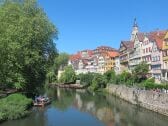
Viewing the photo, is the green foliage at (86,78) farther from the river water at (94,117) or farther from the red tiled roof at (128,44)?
the river water at (94,117)

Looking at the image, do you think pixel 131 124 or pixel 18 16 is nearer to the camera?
pixel 131 124

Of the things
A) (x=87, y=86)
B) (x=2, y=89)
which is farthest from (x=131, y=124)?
(x=87, y=86)

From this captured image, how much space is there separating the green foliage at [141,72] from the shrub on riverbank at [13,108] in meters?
26.1

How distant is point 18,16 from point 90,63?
251 ft

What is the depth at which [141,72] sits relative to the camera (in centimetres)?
6456

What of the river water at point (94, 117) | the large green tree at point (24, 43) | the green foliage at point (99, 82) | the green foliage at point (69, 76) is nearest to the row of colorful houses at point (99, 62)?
the green foliage at point (69, 76)

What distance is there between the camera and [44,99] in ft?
182

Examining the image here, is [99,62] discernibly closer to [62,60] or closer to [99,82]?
[99,82]

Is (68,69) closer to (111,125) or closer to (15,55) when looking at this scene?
(15,55)

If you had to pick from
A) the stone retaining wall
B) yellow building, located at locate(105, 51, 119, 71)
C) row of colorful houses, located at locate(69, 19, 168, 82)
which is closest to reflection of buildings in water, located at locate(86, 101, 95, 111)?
the stone retaining wall

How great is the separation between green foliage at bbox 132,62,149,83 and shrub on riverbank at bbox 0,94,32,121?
26074mm

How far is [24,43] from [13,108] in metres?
12.1

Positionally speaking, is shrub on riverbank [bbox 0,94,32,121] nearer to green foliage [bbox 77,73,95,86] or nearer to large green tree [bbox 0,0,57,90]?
large green tree [bbox 0,0,57,90]

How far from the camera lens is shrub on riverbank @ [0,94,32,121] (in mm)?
38906
